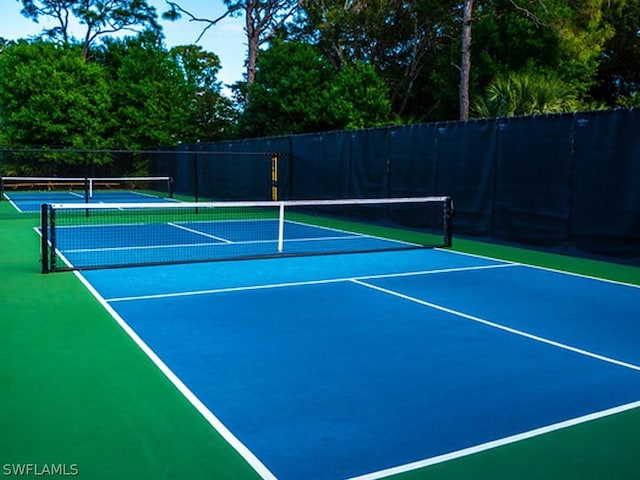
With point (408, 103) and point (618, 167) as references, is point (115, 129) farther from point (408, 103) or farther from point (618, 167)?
point (618, 167)

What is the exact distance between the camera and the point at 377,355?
4992 mm

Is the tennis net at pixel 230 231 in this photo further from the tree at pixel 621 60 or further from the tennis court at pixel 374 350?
the tree at pixel 621 60

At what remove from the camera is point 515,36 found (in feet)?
83.5

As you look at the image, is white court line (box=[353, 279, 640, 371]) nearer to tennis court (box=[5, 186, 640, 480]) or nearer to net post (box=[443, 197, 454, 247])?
tennis court (box=[5, 186, 640, 480])

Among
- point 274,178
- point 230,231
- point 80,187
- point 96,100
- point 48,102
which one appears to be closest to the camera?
point 230,231

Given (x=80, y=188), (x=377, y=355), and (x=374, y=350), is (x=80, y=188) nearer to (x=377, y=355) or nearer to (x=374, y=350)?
(x=374, y=350)

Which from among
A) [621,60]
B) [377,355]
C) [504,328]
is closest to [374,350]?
[377,355]

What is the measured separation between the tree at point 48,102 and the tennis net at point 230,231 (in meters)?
14.8

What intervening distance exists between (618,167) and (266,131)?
21299 millimetres

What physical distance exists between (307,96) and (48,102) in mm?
12409

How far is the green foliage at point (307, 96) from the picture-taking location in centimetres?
2631

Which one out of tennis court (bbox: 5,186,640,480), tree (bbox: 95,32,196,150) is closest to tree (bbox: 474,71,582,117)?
tennis court (bbox: 5,186,640,480)

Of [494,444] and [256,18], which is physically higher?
[256,18]

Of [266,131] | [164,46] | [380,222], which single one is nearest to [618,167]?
[380,222]
